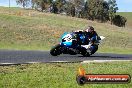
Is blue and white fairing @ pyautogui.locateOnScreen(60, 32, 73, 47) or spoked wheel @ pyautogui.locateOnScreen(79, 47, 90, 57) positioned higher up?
blue and white fairing @ pyautogui.locateOnScreen(60, 32, 73, 47)

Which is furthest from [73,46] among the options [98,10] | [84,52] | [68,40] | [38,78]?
[98,10]

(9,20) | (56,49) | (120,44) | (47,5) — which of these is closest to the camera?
(56,49)

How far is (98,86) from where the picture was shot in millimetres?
10086

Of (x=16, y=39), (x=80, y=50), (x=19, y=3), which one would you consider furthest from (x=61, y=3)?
(x=80, y=50)

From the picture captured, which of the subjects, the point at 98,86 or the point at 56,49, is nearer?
the point at 98,86

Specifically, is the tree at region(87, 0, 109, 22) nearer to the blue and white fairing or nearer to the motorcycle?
the motorcycle

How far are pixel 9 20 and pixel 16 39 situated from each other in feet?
53.4

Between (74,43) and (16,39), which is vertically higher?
(74,43)

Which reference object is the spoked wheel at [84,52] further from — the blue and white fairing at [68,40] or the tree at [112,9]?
the tree at [112,9]

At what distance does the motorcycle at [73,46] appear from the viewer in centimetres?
2089

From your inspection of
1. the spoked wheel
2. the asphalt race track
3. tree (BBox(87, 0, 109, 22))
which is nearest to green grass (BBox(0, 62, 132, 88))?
the asphalt race track

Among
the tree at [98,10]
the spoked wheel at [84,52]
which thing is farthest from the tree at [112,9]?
the spoked wheel at [84,52]

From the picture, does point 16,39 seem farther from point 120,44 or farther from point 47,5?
point 47,5

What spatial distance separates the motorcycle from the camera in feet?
68.5
